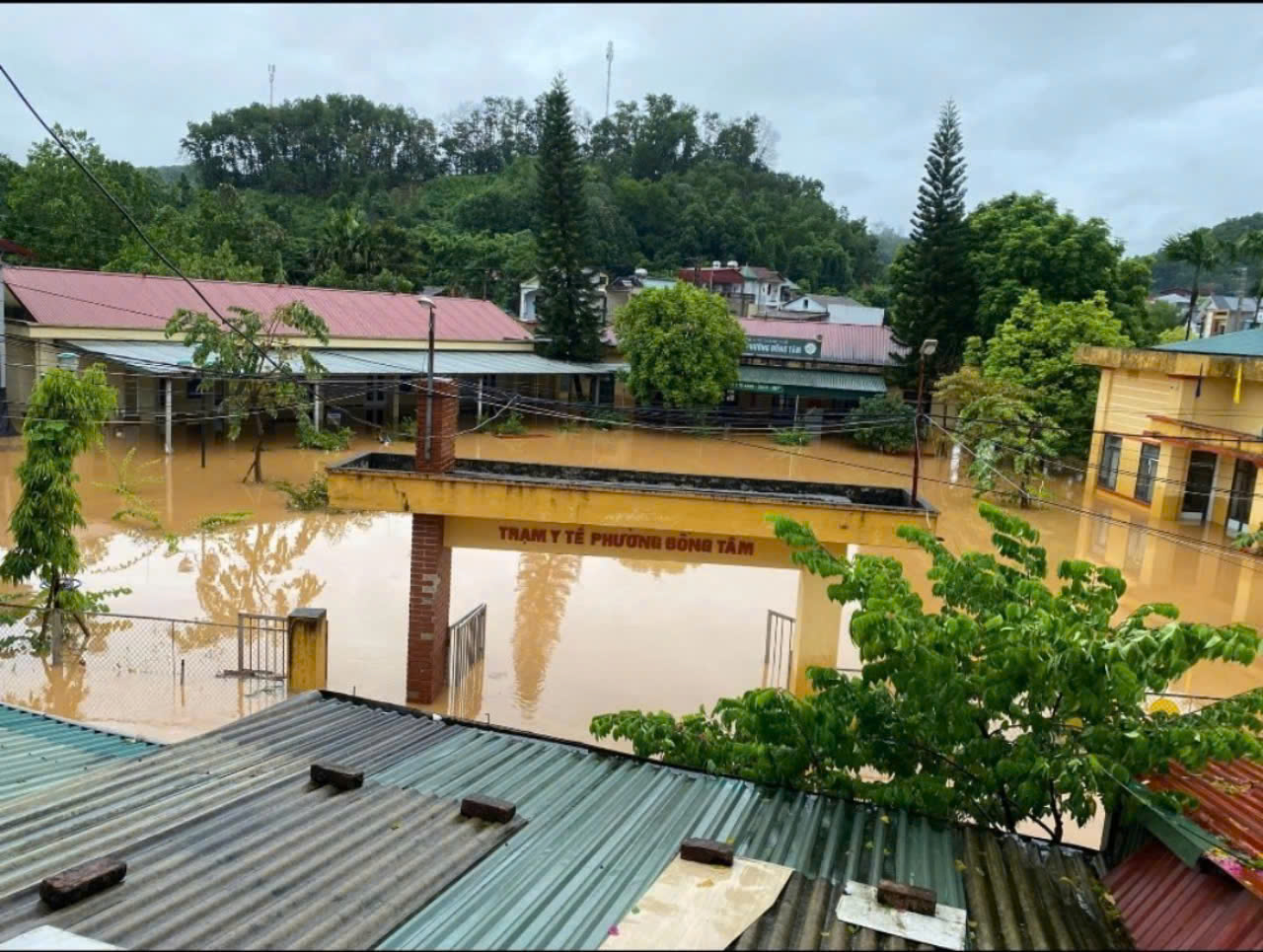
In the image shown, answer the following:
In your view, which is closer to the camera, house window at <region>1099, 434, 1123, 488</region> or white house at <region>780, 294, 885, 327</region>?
house window at <region>1099, 434, 1123, 488</region>

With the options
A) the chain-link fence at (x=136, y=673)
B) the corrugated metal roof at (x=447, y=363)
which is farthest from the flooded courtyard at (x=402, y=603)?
the corrugated metal roof at (x=447, y=363)

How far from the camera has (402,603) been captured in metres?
14.2

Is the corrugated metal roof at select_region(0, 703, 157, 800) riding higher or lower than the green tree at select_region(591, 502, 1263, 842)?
lower

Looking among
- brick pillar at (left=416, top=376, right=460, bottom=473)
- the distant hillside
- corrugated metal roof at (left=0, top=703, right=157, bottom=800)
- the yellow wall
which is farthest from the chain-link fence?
the distant hillside

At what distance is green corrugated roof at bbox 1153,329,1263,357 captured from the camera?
21.9 meters

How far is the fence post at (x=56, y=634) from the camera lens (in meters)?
10.5

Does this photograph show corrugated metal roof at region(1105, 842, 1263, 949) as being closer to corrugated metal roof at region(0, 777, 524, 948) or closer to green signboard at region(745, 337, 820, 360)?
corrugated metal roof at region(0, 777, 524, 948)

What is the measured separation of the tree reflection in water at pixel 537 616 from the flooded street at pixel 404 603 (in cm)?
4

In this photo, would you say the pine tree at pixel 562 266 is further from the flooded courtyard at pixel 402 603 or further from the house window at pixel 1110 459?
the house window at pixel 1110 459

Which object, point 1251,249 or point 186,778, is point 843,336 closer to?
point 1251,249

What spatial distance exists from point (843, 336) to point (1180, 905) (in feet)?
115

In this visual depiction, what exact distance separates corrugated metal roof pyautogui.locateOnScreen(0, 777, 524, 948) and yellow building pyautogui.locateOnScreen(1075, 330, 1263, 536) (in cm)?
2039

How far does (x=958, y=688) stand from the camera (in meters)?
4.73

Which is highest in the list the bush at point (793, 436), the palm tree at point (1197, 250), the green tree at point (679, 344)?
the palm tree at point (1197, 250)
